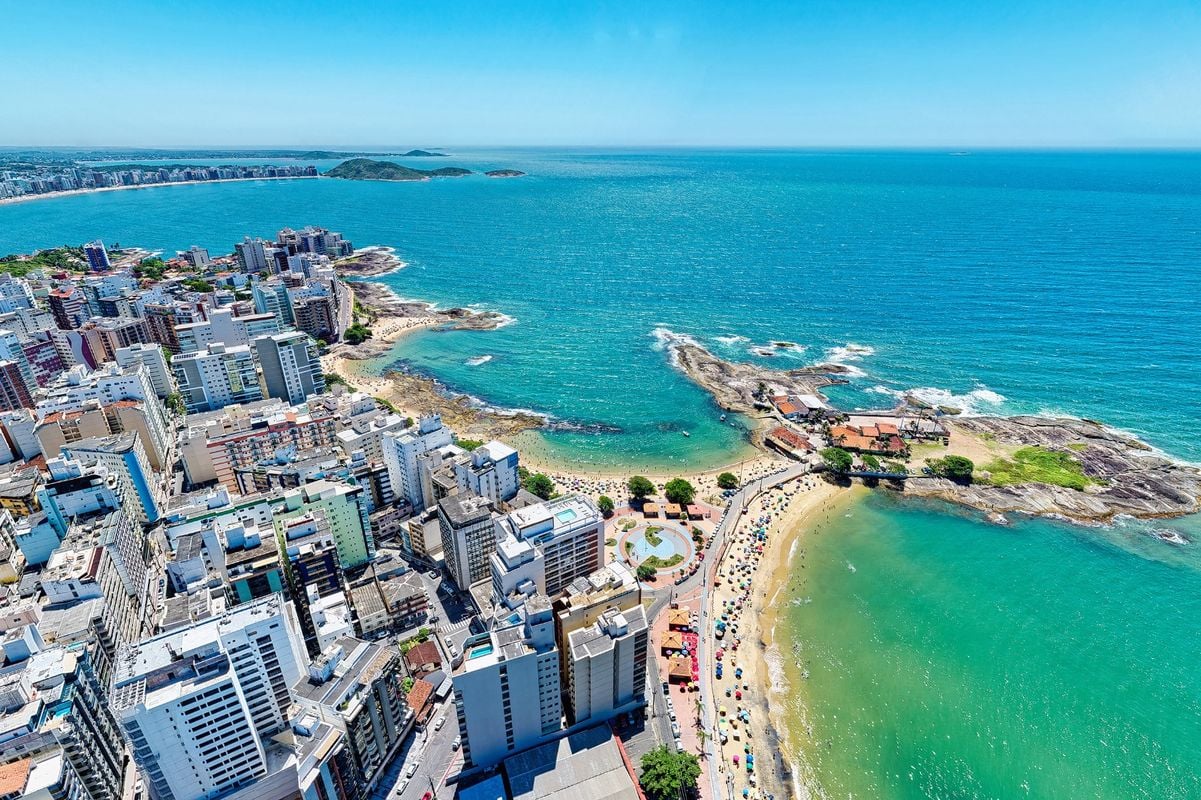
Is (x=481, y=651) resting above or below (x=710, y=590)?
above

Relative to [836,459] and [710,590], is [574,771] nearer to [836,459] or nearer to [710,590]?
[710,590]

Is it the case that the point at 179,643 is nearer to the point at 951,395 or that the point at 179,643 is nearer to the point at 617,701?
the point at 617,701

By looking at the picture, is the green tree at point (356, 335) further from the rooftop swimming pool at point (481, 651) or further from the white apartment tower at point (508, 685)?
the rooftop swimming pool at point (481, 651)

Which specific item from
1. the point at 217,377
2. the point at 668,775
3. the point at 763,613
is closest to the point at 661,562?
the point at 763,613

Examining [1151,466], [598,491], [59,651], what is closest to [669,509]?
[598,491]

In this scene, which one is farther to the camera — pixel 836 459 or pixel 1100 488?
pixel 836 459

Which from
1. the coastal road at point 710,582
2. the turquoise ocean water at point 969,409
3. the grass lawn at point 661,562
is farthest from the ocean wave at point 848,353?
the grass lawn at point 661,562

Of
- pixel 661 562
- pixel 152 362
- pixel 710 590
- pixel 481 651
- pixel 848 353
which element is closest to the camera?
pixel 481 651

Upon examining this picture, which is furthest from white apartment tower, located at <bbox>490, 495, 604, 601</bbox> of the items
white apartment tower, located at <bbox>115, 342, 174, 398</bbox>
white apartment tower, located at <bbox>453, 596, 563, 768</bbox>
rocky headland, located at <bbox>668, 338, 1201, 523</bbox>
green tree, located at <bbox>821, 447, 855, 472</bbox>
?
white apartment tower, located at <bbox>115, 342, 174, 398</bbox>

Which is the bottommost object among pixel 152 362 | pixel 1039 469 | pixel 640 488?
pixel 1039 469

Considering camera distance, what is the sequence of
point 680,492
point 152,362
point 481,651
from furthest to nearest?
1. point 152,362
2. point 680,492
3. point 481,651
